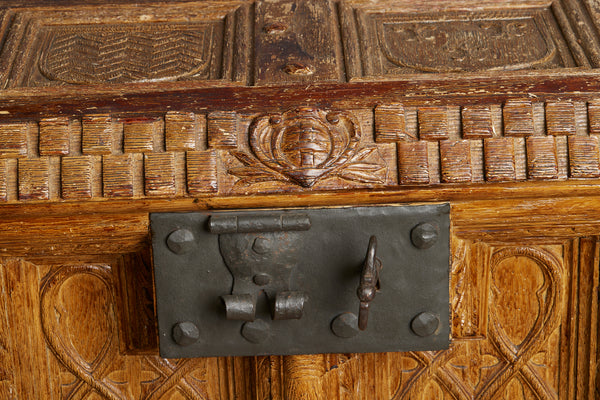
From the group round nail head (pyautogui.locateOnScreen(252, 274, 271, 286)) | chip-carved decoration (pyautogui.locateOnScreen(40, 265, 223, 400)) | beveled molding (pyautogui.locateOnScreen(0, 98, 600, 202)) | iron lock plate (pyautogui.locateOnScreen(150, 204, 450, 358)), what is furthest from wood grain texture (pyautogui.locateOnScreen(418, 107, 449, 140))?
chip-carved decoration (pyautogui.locateOnScreen(40, 265, 223, 400))

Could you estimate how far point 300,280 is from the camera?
3.39ft

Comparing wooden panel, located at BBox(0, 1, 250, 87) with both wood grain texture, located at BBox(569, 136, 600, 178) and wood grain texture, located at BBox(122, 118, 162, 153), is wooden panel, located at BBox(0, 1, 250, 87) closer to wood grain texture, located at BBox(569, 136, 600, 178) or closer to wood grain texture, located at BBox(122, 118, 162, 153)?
wood grain texture, located at BBox(122, 118, 162, 153)

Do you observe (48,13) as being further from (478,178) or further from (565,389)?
(565,389)

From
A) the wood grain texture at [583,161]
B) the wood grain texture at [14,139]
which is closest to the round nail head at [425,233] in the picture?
the wood grain texture at [583,161]

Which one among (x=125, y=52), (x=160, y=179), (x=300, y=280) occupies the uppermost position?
(x=125, y=52)

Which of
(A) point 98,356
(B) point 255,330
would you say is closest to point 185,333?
(B) point 255,330

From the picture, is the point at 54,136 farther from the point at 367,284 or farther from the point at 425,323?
the point at 425,323

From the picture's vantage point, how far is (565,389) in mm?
1209

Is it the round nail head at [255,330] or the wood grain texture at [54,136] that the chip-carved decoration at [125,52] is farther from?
the round nail head at [255,330]

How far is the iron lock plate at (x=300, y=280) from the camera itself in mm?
1001

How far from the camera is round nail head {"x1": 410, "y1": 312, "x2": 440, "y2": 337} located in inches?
41.2

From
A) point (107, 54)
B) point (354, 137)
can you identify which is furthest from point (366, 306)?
point (107, 54)

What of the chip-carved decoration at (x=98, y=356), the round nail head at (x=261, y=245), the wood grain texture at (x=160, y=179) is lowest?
the chip-carved decoration at (x=98, y=356)

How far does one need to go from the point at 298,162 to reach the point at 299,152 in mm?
15
